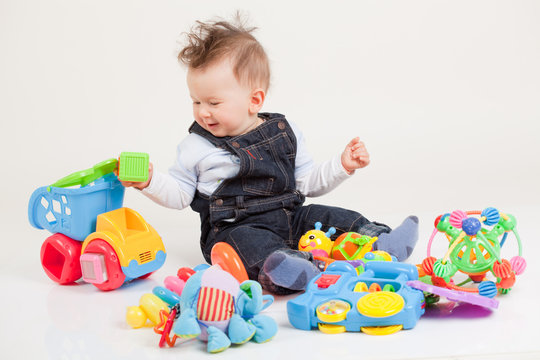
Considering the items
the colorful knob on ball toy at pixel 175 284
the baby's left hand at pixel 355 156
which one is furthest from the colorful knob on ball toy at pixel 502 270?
the colorful knob on ball toy at pixel 175 284

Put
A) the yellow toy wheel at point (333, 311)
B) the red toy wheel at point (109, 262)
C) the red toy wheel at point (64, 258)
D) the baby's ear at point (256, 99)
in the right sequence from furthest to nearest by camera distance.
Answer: the baby's ear at point (256, 99), the red toy wheel at point (64, 258), the red toy wheel at point (109, 262), the yellow toy wheel at point (333, 311)

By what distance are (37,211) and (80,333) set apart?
620 mm

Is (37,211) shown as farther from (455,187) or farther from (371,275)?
(455,187)

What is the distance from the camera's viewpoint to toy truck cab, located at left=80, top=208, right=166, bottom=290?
2297mm

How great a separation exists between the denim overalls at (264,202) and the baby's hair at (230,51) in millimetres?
202

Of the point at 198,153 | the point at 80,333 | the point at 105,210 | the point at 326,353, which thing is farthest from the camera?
the point at 198,153

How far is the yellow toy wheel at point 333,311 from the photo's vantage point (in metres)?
1.87

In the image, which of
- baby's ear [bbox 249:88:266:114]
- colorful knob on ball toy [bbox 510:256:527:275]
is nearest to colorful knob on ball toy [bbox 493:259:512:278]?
colorful knob on ball toy [bbox 510:256:527:275]

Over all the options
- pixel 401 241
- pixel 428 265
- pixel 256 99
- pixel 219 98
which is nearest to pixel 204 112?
pixel 219 98

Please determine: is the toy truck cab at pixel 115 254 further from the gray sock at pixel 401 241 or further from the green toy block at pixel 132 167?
the gray sock at pixel 401 241

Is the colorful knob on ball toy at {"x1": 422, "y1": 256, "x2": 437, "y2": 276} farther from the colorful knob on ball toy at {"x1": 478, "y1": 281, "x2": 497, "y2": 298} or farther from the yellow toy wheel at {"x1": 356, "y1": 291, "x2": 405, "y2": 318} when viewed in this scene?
the yellow toy wheel at {"x1": 356, "y1": 291, "x2": 405, "y2": 318}

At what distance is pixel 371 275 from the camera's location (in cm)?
213

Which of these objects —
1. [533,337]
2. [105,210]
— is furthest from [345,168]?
[533,337]

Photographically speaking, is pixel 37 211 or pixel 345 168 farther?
pixel 345 168
